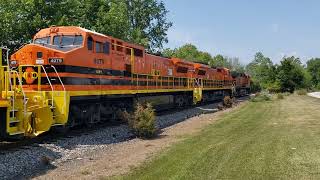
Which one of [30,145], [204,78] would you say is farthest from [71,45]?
[204,78]

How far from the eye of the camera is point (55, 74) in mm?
15969

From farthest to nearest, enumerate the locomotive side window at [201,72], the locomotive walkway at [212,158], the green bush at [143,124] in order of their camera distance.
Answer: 1. the locomotive side window at [201,72]
2. the green bush at [143,124]
3. the locomotive walkway at [212,158]

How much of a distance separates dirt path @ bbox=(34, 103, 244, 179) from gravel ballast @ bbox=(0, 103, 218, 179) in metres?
0.41

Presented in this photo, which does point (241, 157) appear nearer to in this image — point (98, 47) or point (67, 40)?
point (98, 47)

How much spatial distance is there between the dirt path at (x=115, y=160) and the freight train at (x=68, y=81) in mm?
2162

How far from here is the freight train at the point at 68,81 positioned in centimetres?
1345

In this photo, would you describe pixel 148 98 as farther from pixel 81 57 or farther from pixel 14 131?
pixel 14 131

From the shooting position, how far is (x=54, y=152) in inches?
544

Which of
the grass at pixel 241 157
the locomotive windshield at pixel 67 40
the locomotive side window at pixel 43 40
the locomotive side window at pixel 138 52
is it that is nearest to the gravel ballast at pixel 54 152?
the grass at pixel 241 157

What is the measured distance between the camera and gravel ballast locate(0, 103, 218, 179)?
1145 centimetres

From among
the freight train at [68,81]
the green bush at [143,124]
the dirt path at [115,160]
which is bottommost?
the dirt path at [115,160]

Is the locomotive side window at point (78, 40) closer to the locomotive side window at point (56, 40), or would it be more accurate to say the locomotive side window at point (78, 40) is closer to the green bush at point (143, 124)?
the locomotive side window at point (56, 40)

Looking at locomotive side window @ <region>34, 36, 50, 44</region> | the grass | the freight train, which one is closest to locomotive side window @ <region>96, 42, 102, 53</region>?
the freight train

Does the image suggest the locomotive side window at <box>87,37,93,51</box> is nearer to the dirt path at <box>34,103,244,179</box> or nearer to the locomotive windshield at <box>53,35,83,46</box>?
the locomotive windshield at <box>53,35,83,46</box>
